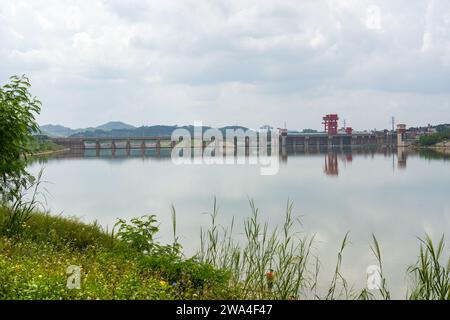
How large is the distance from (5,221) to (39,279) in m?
4.04

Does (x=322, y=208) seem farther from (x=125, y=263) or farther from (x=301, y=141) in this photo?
(x=301, y=141)

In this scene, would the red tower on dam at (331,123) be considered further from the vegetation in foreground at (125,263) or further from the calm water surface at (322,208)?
the vegetation in foreground at (125,263)

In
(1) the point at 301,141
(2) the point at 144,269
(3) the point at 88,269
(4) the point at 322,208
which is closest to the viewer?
(3) the point at 88,269

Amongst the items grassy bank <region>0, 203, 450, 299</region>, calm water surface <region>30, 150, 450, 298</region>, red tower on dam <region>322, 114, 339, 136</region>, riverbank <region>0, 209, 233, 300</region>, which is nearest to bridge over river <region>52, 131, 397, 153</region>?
red tower on dam <region>322, 114, 339, 136</region>

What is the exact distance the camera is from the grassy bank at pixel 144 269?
15.1 feet

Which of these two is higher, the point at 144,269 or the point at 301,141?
the point at 301,141

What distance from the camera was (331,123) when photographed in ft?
476

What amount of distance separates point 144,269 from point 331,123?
143 meters

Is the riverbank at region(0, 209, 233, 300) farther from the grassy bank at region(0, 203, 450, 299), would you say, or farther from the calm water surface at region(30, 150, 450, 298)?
the calm water surface at region(30, 150, 450, 298)

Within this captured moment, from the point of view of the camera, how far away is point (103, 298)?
436cm

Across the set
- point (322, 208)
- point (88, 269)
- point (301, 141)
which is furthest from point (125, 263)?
point (301, 141)

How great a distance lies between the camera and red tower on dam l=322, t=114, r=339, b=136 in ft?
471

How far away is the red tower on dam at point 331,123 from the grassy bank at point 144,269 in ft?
454
